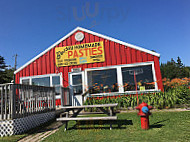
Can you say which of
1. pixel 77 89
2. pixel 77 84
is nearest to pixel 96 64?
pixel 77 84

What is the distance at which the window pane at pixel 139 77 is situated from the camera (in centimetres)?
857

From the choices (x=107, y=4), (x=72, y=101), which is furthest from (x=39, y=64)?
(x=107, y=4)

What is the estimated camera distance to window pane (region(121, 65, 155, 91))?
28.1 feet

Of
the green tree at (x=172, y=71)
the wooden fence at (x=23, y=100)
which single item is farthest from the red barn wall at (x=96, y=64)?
the green tree at (x=172, y=71)

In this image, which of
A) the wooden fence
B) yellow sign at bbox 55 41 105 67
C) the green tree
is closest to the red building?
yellow sign at bbox 55 41 105 67

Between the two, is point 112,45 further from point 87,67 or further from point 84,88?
point 84,88

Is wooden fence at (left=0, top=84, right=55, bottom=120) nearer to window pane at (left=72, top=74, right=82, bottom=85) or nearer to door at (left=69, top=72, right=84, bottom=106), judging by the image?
door at (left=69, top=72, right=84, bottom=106)

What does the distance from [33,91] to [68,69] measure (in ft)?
13.9

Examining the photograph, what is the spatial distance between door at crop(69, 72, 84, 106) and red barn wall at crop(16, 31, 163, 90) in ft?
1.21

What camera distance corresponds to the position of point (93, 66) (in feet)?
30.3

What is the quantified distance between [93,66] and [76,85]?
1608 millimetres

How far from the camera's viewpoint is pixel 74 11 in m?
5.16

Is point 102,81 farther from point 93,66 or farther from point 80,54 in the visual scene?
point 80,54

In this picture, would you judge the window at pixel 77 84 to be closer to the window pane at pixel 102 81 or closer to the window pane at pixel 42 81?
the window pane at pixel 102 81
